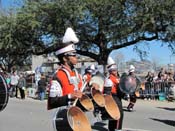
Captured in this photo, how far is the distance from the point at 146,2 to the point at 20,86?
9493 millimetres

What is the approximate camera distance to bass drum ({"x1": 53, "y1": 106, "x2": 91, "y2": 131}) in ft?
17.4

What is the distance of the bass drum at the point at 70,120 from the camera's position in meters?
5.31

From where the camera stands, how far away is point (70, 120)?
5.34 m

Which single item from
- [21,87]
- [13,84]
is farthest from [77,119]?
[13,84]

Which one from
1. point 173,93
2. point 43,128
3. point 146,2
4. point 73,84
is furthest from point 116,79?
point 146,2

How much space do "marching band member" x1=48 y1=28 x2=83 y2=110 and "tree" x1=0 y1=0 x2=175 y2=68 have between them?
23.3 meters

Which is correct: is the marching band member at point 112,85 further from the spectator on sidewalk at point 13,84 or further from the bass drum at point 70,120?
the spectator on sidewalk at point 13,84

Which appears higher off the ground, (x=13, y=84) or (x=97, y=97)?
(x=13, y=84)


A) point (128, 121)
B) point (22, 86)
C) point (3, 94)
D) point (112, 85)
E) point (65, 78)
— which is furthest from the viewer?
point (22, 86)

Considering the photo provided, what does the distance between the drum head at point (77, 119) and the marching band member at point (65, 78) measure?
30cm

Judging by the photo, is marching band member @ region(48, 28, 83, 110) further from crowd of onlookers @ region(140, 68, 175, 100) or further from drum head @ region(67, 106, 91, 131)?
crowd of onlookers @ region(140, 68, 175, 100)

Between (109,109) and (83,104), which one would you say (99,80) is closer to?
(109,109)

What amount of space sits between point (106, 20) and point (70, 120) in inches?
1006

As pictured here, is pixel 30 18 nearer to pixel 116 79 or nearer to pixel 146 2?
pixel 146 2
